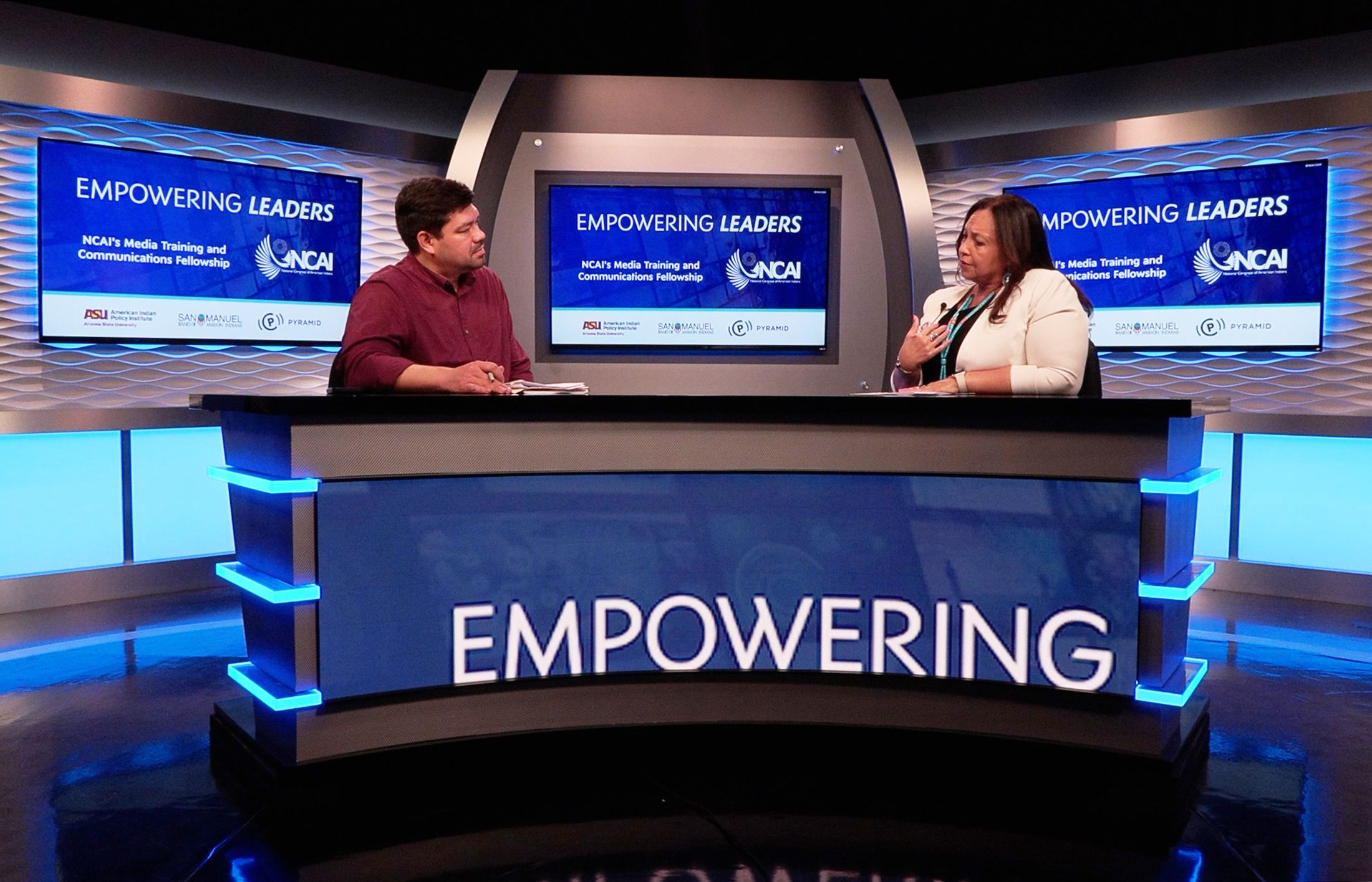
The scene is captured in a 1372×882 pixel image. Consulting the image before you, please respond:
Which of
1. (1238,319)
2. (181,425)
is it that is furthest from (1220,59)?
(181,425)

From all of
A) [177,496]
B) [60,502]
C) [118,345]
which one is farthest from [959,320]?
[60,502]

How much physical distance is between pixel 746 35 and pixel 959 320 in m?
4.15

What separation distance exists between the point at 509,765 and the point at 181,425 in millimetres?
3054

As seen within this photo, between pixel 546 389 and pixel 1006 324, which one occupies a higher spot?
pixel 1006 324

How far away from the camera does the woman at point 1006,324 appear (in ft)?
8.03

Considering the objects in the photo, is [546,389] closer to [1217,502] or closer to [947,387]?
[947,387]

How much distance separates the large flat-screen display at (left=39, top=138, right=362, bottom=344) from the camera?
4176 mm

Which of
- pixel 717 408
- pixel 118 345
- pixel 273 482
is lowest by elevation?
pixel 273 482

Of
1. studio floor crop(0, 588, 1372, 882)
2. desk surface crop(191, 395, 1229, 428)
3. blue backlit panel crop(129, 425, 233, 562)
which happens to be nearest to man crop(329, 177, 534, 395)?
desk surface crop(191, 395, 1229, 428)

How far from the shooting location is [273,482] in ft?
7.05

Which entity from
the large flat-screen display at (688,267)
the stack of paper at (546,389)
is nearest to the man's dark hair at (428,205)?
the stack of paper at (546,389)

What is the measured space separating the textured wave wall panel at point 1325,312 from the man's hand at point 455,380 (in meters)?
3.55

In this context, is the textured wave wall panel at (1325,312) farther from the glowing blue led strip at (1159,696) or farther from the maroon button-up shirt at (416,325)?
the maroon button-up shirt at (416,325)

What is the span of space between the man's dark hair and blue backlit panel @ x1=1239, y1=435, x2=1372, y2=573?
4110 millimetres
